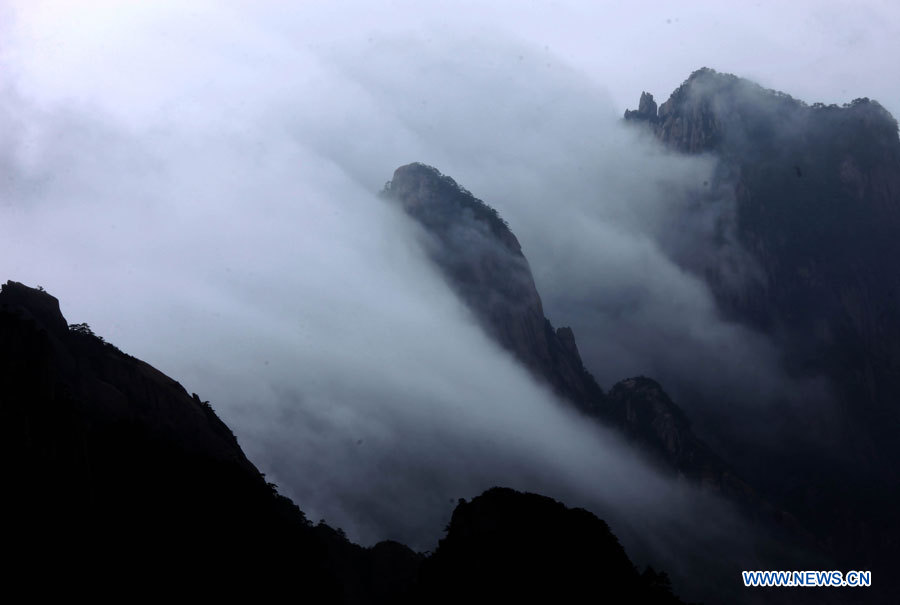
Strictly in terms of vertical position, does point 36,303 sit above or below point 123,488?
above

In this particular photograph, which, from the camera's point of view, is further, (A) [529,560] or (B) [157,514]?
(B) [157,514]

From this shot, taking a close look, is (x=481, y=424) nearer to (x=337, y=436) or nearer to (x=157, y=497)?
(x=337, y=436)

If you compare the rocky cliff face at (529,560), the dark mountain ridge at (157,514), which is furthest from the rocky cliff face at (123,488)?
the rocky cliff face at (529,560)

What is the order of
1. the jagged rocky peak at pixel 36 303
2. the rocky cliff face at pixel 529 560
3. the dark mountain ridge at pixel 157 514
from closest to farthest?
the dark mountain ridge at pixel 157 514 < the rocky cliff face at pixel 529 560 < the jagged rocky peak at pixel 36 303

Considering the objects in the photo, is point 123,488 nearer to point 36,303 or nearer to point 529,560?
point 36,303

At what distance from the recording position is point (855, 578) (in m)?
184

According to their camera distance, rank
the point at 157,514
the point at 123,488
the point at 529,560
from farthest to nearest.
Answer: the point at 157,514, the point at 123,488, the point at 529,560

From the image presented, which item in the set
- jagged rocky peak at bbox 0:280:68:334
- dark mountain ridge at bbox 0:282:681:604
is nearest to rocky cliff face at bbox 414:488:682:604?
dark mountain ridge at bbox 0:282:681:604

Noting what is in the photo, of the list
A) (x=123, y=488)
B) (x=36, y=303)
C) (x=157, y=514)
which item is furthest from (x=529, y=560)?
(x=36, y=303)

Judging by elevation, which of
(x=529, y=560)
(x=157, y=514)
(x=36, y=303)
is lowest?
(x=157, y=514)

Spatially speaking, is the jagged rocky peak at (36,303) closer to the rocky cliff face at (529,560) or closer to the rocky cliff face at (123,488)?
the rocky cliff face at (123,488)

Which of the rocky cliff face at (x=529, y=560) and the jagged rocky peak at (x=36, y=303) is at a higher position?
the jagged rocky peak at (x=36, y=303)

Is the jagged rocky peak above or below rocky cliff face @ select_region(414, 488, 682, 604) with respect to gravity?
above

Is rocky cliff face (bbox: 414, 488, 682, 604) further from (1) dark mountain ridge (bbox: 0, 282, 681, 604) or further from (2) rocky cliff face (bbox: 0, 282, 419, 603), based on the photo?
(2) rocky cliff face (bbox: 0, 282, 419, 603)
